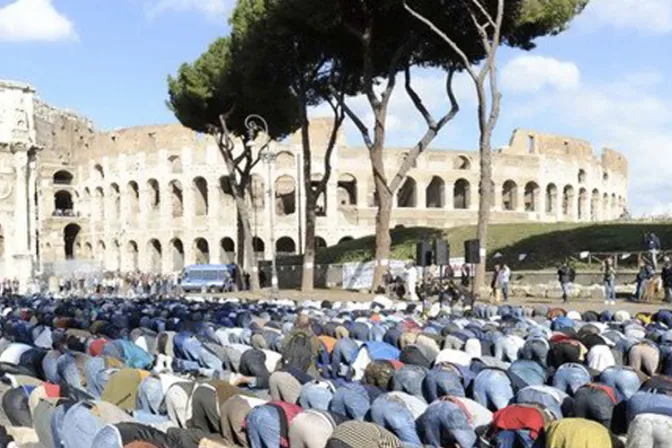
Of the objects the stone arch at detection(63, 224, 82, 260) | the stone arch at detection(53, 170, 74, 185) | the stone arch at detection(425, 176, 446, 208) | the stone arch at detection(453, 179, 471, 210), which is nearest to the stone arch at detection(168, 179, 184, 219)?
the stone arch at detection(63, 224, 82, 260)

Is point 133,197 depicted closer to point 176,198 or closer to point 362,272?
point 176,198

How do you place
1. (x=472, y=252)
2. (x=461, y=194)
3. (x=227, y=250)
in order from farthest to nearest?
(x=461, y=194), (x=227, y=250), (x=472, y=252)

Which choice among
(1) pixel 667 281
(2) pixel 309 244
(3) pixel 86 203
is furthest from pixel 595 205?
(1) pixel 667 281

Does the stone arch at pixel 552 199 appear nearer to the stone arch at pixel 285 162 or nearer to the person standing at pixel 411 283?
the stone arch at pixel 285 162

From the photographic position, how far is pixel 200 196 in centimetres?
5994

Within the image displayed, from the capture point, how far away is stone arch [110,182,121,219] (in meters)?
63.1

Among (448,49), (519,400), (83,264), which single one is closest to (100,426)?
(519,400)

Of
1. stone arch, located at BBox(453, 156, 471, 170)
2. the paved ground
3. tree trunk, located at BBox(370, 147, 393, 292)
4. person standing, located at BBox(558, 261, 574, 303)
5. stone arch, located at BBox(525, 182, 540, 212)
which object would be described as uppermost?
stone arch, located at BBox(453, 156, 471, 170)

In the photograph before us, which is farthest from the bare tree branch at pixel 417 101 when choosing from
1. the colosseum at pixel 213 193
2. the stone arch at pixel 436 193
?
the stone arch at pixel 436 193

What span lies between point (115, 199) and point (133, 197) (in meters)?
1.74

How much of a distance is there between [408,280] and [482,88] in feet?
21.2

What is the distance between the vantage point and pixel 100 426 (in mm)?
7961

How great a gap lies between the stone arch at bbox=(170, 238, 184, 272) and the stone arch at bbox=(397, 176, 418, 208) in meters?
14.8

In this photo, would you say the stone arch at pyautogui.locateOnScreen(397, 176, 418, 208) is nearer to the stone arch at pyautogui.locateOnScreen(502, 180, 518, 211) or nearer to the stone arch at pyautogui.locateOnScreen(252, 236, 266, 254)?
the stone arch at pyautogui.locateOnScreen(502, 180, 518, 211)
